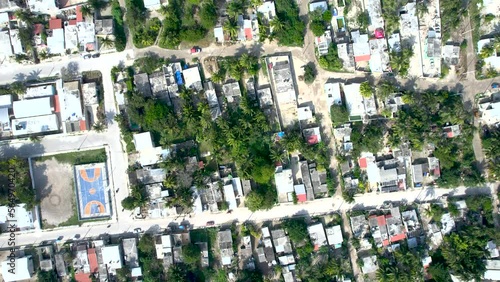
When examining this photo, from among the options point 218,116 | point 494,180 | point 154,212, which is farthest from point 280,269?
point 494,180

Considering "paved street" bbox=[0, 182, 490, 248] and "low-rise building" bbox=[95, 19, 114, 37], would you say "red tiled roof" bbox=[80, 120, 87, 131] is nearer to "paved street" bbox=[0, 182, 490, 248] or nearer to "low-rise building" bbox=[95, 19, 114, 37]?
"low-rise building" bbox=[95, 19, 114, 37]

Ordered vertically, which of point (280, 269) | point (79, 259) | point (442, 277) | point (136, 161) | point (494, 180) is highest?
point (136, 161)

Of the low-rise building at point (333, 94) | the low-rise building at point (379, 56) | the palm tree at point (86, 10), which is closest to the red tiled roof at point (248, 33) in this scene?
the low-rise building at point (333, 94)

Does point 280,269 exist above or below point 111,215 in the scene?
below

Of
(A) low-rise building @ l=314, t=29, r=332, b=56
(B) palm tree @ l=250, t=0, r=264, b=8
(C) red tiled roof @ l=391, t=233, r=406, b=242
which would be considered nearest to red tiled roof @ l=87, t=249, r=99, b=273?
(B) palm tree @ l=250, t=0, r=264, b=8

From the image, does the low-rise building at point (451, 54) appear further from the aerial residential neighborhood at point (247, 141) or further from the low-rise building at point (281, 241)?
the low-rise building at point (281, 241)

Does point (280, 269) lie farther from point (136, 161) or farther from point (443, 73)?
point (443, 73)

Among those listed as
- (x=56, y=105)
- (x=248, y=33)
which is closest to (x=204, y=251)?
(x=56, y=105)
